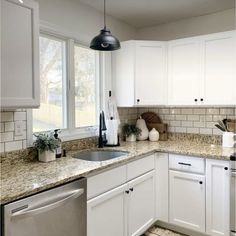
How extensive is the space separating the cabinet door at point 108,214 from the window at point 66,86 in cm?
90

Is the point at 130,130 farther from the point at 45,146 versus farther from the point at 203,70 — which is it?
the point at 45,146

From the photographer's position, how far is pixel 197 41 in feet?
9.08

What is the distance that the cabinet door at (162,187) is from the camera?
262cm

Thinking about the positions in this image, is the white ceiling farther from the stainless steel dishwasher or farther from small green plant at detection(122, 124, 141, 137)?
the stainless steel dishwasher

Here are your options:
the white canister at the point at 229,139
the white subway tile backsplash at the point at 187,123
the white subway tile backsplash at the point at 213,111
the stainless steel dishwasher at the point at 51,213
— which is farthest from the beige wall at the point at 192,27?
the stainless steel dishwasher at the point at 51,213

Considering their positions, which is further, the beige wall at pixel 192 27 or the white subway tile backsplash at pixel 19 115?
the beige wall at pixel 192 27

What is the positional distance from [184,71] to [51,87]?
5.08 ft

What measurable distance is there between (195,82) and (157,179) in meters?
1.19

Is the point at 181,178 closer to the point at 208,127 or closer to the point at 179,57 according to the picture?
the point at 208,127

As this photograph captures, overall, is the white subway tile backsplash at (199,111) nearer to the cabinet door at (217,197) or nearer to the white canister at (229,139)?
the white canister at (229,139)

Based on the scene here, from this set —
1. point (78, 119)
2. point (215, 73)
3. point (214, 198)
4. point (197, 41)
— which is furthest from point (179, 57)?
point (214, 198)

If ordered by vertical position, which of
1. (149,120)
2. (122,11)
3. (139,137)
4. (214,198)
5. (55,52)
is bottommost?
(214,198)

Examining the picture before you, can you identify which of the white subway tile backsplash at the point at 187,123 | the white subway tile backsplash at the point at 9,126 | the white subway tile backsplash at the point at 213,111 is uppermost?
the white subway tile backsplash at the point at 213,111

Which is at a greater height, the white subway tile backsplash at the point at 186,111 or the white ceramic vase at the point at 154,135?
the white subway tile backsplash at the point at 186,111
